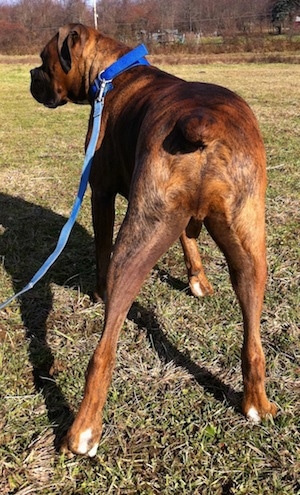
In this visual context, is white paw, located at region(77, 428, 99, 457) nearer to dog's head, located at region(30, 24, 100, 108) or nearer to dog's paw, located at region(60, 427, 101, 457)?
dog's paw, located at region(60, 427, 101, 457)

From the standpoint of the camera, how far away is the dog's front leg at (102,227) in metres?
3.24

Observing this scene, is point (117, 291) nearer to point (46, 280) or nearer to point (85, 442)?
point (85, 442)

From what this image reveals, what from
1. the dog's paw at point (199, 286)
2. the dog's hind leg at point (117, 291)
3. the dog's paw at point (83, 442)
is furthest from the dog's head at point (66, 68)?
the dog's paw at point (83, 442)

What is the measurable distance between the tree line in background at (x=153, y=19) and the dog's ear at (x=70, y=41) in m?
36.5

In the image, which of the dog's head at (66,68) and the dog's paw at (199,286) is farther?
the dog's paw at (199,286)

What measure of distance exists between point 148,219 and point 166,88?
918mm

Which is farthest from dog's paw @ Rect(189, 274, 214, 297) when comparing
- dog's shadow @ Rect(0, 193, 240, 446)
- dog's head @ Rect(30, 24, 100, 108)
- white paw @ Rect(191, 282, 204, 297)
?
dog's head @ Rect(30, 24, 100, 108)

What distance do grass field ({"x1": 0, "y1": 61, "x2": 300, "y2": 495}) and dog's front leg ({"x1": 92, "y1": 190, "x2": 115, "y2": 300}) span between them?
10.7 inches

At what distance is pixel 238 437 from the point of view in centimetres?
238

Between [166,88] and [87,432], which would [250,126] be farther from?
[87,432]

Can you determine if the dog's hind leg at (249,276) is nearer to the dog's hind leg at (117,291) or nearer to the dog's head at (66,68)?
the dog's hind leg at (117,291)

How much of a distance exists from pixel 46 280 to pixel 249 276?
205 cm

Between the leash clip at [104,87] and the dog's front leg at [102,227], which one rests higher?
the leash clip at [104,87]

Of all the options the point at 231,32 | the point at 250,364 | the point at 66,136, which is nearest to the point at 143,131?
the point at 250,364
